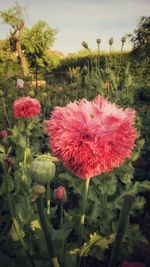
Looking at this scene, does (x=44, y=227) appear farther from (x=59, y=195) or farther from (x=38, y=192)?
(x=59, y=195)

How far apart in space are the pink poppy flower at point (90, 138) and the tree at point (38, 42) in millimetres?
28659

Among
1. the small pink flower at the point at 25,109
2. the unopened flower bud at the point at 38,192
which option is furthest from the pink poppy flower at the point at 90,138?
the small pink flower at the point at 25,109

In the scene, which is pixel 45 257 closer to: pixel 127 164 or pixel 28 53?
pixel 127 164

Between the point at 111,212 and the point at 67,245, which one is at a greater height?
the point at 67,245

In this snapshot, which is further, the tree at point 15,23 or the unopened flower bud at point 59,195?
the tree at point 15,23

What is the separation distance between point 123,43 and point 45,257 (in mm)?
2416

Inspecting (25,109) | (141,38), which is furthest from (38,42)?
(25,109)

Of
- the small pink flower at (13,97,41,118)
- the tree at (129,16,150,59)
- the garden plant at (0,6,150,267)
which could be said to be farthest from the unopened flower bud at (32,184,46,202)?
the tree at (129,16,150,59)

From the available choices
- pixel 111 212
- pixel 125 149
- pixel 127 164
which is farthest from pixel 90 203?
pixel 125 149

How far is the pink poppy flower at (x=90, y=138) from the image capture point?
3.22 feet

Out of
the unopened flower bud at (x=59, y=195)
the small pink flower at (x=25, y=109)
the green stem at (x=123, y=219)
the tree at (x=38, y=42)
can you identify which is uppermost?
the green stem at (x=123, y=219)

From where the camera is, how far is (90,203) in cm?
218

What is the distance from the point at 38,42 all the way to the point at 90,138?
1165 inches

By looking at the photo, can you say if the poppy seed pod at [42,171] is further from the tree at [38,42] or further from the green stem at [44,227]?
the tree at [38,42]
